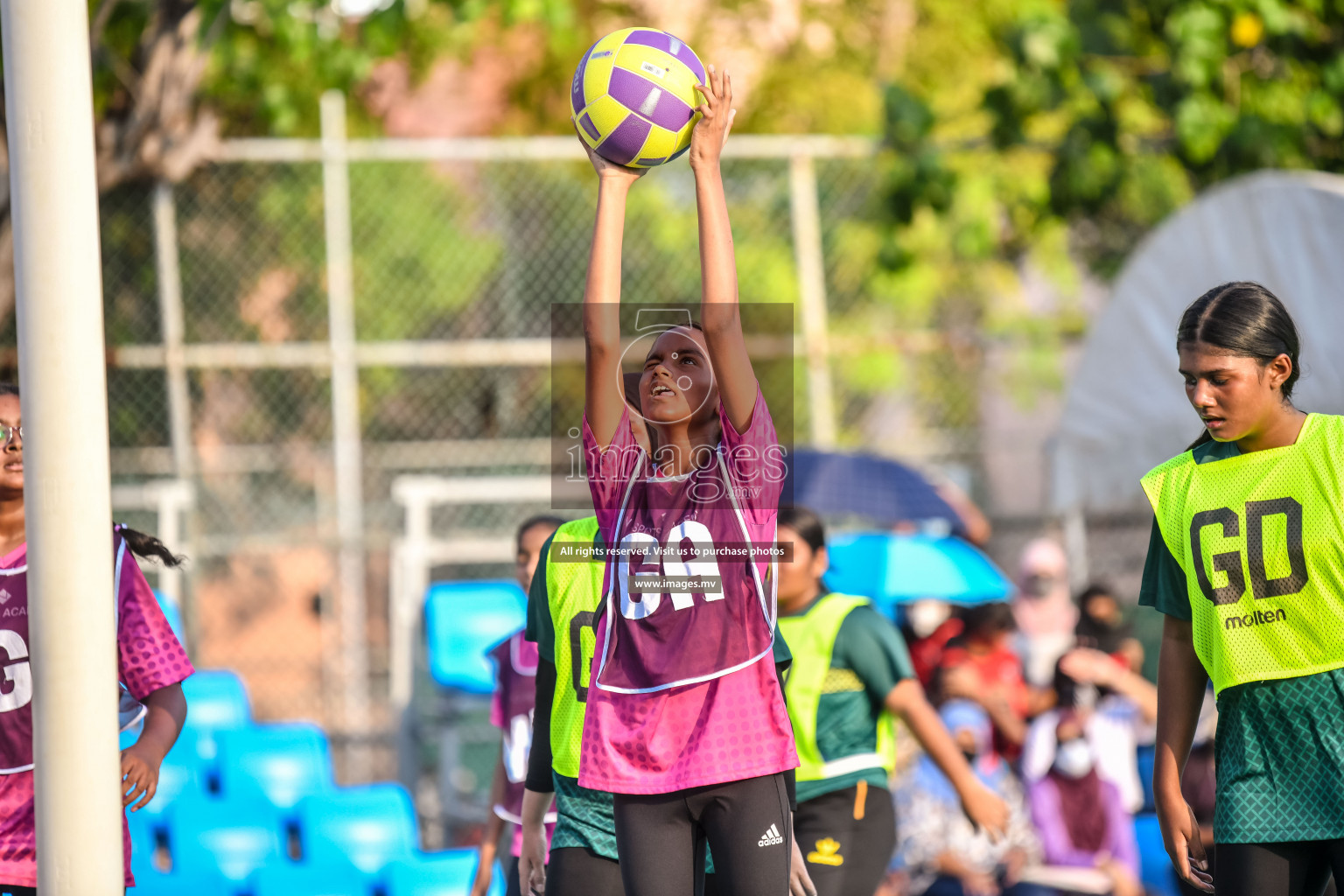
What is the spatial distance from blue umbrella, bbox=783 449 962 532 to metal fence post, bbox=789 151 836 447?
0.63 metres

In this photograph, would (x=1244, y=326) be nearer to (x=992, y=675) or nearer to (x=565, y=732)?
(x=565, y=732)

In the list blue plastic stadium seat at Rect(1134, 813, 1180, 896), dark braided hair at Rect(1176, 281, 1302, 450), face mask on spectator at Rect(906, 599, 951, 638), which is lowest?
blue plastic stadium seat at Rect(1134, 813, 1180, 896)

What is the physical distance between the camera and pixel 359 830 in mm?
6578

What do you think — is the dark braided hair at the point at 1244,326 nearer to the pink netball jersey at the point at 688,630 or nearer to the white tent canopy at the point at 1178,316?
the pink netball jersey at the point at 688,630

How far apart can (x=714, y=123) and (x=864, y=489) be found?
4966 millimetres

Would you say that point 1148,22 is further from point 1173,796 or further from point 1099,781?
point 1173,796

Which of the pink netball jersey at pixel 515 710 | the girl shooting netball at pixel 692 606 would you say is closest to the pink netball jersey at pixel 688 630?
the girl shooting netball at pixel 692 606

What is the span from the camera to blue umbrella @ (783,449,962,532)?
7863mm

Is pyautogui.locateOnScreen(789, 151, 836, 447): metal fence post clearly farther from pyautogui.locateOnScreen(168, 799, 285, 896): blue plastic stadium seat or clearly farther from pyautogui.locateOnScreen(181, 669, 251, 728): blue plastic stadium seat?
pyautogui.locateOnScreen(168, 799, 285, 896): blue plastic stadium seat

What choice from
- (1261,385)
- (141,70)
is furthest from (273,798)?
(1261,385)

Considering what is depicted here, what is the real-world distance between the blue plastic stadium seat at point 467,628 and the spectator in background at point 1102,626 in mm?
2964

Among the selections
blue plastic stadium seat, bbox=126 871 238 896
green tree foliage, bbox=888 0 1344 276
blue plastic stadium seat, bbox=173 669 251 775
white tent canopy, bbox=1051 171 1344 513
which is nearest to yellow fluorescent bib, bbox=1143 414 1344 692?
white tent canopy, bbox=1051 171 1344 513

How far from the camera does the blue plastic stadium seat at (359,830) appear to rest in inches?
256

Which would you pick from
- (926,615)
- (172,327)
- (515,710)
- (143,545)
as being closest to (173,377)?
(172,327)
